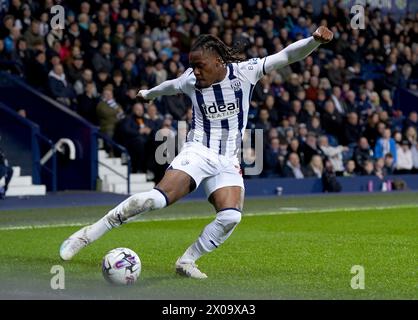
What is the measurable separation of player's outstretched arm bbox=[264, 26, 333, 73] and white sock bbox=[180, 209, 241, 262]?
4.91ft

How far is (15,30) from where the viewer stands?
22469 millimetres

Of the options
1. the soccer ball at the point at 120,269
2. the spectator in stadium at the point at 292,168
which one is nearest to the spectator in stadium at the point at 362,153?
the spectator in stadium at the point at 292,168

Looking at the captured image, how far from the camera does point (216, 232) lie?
996 cm

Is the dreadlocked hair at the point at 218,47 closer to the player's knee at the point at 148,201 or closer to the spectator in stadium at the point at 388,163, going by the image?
the player's knee at the point at 148,201

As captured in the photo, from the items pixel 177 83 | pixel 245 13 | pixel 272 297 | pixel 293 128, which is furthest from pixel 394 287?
pixel 245 13

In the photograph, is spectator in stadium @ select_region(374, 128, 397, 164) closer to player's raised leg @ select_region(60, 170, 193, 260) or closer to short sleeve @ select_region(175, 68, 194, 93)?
short sleeve @ select_region(175, 68, 194, 93)

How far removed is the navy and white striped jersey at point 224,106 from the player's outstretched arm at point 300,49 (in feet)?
0.53

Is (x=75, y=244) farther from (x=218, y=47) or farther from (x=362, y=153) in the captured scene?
(x=362, y=153)

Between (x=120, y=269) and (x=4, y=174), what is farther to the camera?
(x=4, y=174)

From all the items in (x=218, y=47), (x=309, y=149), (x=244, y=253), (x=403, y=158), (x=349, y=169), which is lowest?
(x=244, y=253)

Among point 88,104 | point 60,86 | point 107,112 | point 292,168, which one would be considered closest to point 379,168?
point 292,168

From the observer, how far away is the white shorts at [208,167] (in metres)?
9.95

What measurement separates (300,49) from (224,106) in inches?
37.6
